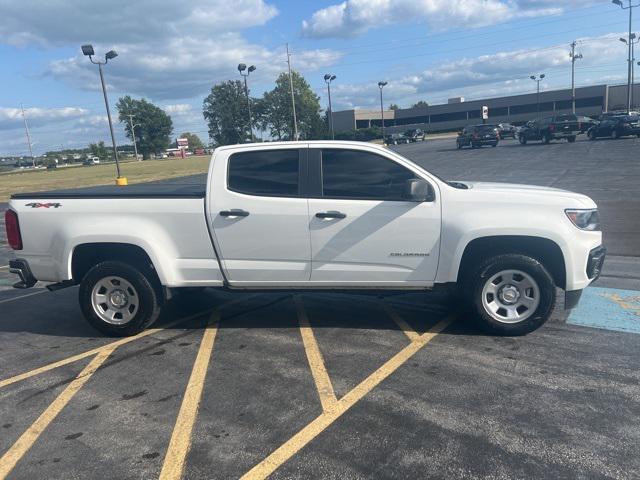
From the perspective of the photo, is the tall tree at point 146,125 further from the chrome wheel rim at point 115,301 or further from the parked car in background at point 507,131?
the chrome wheel rim at point 115,301

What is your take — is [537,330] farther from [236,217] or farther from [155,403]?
[155,403]

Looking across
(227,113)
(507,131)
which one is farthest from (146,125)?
(507,131)

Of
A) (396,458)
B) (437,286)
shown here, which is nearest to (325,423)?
(396,458)

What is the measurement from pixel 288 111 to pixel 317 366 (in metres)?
79.7

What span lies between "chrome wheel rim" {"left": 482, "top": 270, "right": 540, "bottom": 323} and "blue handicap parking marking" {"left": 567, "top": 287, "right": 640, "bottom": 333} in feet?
2.35

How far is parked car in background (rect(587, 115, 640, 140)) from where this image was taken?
32000mm

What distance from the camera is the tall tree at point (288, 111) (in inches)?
3204

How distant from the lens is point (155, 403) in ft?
12.9

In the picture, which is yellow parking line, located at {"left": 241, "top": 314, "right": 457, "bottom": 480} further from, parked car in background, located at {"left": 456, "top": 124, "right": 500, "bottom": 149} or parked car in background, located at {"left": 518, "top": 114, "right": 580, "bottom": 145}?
parked car in background, located at {"left": 456, "top": 124, "right": 500, "bottom": 149}

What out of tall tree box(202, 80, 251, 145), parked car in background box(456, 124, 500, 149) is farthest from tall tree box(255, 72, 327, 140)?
parked car in background box(456, 124, 500, 149)

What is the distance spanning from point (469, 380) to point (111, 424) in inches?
105

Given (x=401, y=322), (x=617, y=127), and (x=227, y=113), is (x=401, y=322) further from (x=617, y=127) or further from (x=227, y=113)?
(x=227, y=113)

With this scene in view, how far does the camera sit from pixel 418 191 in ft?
15.4

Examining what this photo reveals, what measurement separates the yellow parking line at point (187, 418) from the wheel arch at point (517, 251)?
2549 mm
